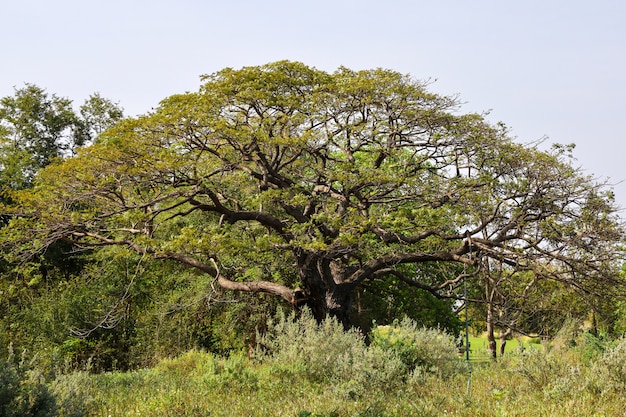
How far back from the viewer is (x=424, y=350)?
8.30m

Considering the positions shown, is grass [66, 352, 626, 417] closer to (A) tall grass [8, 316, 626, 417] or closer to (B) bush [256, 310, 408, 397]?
(A) tall grass [8, 316, 626, 417]

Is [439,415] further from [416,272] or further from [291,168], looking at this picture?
[416,272]

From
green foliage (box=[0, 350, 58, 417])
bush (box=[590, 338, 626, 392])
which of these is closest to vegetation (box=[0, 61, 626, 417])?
bush (box=[590, 338, 626, 392])

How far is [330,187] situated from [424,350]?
20.1 feet

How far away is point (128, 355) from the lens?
16750 mm

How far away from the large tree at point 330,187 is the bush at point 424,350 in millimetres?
3095

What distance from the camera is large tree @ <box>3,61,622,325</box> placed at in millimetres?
12148

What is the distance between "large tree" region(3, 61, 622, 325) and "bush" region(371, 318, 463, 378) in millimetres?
3095

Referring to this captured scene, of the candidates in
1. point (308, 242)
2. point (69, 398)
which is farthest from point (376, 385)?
point (308, 242)

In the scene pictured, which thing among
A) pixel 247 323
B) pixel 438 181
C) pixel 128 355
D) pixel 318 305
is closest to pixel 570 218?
pixel 438 181

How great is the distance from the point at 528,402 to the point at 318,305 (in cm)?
755

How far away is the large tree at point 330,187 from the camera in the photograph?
12.1m

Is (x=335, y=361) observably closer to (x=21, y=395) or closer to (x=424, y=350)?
(x=424, y=350)

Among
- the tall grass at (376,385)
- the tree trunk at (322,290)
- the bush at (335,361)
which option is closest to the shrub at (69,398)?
the tall grass at (376,385)
